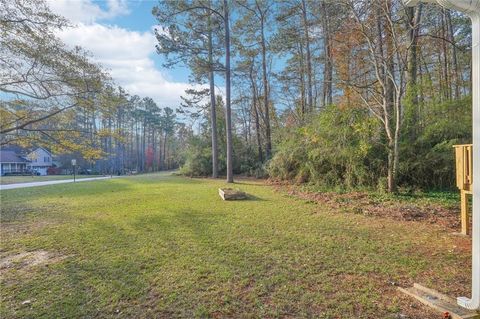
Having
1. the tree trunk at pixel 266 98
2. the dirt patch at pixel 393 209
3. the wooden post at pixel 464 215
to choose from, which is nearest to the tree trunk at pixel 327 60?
the tree trunk at pixel 266 98

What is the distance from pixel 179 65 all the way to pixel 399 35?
961cm

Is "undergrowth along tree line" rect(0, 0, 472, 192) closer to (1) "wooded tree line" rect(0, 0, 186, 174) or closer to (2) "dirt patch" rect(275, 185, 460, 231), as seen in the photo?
(1) "wooded tree line" rect(0, 0, 186, 174)

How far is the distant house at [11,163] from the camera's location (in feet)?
113

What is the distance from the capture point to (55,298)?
248 cm

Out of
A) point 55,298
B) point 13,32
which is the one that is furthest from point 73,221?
point 13,32

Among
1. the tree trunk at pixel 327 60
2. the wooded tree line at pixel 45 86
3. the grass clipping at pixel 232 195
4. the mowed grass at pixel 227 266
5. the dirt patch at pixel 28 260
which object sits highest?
the tree trunk at pixel 327 60

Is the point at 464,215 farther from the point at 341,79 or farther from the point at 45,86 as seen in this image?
the point at 45,86

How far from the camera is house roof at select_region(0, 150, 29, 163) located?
34497 mm

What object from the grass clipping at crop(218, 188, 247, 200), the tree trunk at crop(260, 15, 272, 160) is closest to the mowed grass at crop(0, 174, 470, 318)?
the grass clipping at crop(218, 188, 247, 200)

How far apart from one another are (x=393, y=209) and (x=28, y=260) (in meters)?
6.36

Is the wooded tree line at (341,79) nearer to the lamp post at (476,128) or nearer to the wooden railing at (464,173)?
the wooden railing at (464,173)

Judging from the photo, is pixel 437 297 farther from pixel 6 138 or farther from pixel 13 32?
pixel 6 138

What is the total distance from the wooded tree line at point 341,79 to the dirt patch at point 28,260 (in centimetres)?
722

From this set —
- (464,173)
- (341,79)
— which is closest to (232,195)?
(464,173)
